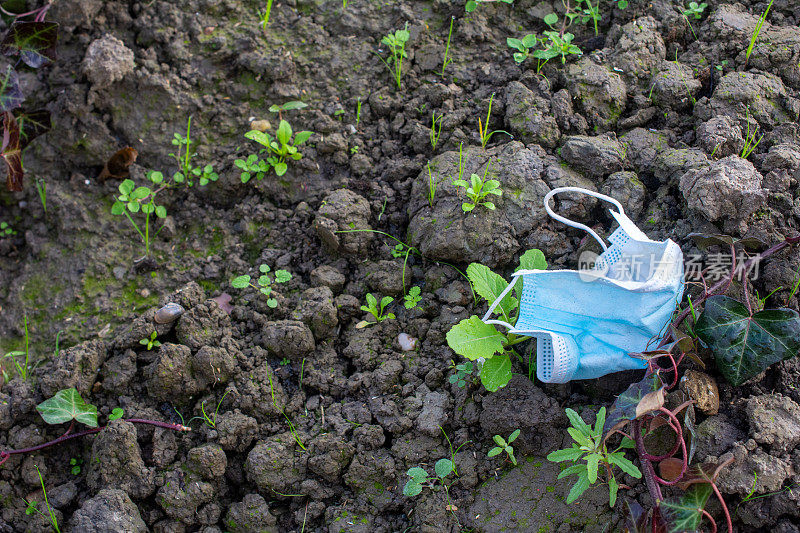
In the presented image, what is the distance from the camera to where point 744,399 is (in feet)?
7.60

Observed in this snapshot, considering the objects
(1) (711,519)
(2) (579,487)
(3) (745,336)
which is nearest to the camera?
(1) (711,519)

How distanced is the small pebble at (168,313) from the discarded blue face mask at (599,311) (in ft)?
4.84

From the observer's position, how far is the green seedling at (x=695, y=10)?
329cm

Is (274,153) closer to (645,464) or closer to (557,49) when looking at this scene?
(557,49)

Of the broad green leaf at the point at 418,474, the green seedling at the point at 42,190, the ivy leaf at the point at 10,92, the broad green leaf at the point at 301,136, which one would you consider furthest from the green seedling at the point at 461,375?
the ivy leaf at the point at 10,92

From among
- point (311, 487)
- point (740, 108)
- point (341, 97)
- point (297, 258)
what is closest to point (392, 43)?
point (341, 97)

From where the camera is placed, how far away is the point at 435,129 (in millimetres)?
3330

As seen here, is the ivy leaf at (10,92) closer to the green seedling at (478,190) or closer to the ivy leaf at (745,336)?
the green seedling at (478,190)

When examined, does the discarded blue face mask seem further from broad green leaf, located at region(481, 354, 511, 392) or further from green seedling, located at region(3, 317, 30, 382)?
green seedling, located at region(3, 317, 30, 382)

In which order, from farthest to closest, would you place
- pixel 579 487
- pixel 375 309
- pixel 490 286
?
pixel 375 309 → pixel 490 286 → pixel 579 487

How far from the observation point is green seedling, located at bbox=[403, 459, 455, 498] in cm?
238

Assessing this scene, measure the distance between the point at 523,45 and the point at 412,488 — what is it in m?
2.48

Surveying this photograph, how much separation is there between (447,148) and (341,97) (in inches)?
29.7

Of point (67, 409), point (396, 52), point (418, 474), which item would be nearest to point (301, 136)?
point (396, 52)
